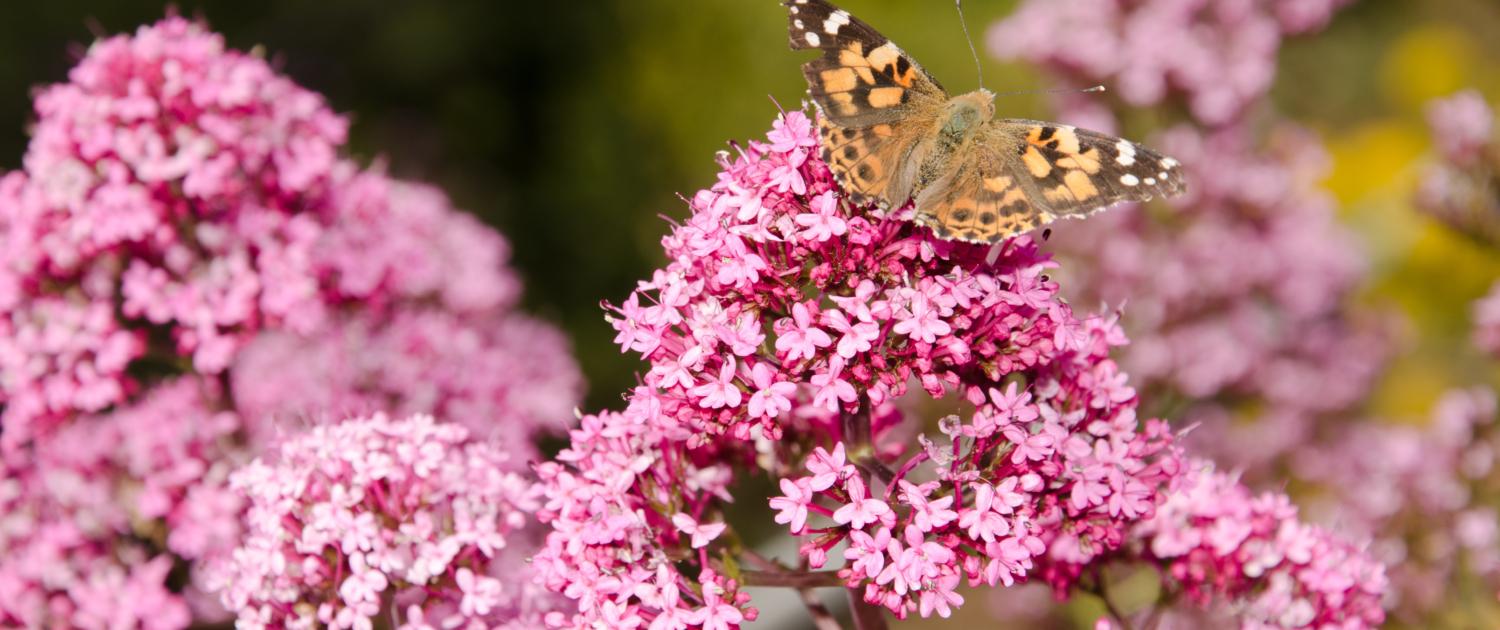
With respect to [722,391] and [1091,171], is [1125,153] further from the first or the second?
[722,391]

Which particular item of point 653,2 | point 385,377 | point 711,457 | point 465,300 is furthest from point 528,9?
point 711,457

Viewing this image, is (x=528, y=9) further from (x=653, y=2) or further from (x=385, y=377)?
(x=385, y=377)

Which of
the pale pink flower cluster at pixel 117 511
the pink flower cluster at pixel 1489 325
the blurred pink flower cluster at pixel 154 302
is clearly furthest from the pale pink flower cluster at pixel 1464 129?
the pale pink flower cluster at pixel 117 511

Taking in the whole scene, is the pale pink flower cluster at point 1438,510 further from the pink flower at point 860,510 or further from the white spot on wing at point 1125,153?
the pink flower at point 860,510

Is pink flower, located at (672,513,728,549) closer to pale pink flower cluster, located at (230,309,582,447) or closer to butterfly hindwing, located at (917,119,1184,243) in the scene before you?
butterfly hindwing, located at (917,119,1184,243)

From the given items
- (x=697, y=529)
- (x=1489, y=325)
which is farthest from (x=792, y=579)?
(x=1489, y=325)
